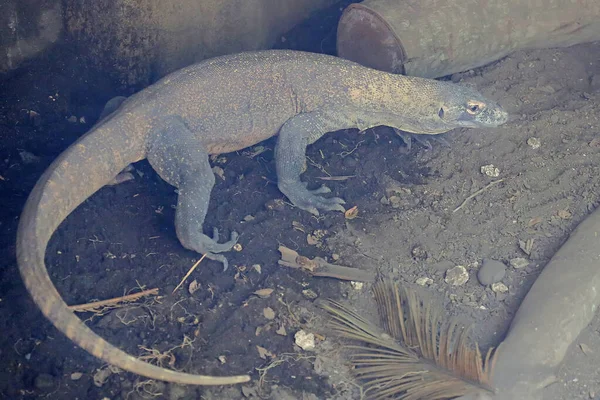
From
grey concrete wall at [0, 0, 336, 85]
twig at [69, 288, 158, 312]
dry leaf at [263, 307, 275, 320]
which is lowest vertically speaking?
dry leaf at [263, 307, 275, 320]

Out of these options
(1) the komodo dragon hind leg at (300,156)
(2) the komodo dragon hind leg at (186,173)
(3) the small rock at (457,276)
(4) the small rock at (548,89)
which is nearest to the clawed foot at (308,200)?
(1) the komodo dragon hind leg at (300,156)

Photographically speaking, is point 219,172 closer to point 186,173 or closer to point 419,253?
point 186,173

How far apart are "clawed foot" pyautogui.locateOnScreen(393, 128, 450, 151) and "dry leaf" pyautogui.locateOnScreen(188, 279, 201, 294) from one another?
2.83 metres

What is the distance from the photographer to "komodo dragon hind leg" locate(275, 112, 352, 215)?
5.32 meters

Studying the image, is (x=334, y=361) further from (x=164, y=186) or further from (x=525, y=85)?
(x=525, y=85)

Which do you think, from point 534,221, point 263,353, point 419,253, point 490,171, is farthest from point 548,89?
point 263,353

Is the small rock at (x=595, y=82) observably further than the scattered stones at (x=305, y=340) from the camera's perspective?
Yes

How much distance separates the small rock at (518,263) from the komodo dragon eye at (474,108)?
5.32 feet

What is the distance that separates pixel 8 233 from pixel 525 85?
5.60 meters

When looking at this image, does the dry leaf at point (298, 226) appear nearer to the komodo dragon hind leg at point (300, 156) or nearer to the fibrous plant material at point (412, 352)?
the komodo dragon hind leg at point (300, 156)

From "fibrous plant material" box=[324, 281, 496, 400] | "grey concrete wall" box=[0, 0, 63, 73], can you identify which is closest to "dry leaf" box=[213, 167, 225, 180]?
"fibrous plant material" box=[324, 281, 496, 400]

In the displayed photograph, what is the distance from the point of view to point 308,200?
17.4 ft

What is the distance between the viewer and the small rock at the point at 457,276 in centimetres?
470

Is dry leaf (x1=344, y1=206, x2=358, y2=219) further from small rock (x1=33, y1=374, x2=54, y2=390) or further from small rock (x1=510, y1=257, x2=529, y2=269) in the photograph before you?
small rock (x1=33, y1=374, x2=54, y2=390)
